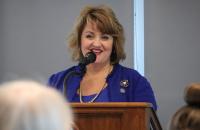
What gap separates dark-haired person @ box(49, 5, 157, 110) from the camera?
8.81 ft

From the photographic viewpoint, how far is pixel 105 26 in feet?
9.26

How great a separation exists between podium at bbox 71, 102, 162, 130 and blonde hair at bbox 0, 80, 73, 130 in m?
1.01

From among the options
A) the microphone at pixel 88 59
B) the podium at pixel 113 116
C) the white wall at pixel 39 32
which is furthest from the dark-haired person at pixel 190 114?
the white wall at pixel 39 32

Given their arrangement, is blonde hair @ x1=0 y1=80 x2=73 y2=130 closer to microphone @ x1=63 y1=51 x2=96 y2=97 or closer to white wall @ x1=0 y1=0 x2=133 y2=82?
microphone @ x1=63 y1=51 x2=96 y2=97

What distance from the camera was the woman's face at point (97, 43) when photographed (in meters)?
2.80

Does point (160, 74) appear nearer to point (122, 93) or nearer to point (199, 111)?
point (122, 93)

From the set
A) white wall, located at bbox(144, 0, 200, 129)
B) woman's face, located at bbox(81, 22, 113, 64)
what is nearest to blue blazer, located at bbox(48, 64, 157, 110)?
woman's face, located at bbox(81, 22, 113, 64)

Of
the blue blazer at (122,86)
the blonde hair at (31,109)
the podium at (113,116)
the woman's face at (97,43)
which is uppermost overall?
the woman's face at (97,43)

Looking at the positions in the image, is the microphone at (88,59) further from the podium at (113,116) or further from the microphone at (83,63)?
the podium at (113,116)

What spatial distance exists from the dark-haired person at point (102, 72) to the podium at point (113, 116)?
0.50m

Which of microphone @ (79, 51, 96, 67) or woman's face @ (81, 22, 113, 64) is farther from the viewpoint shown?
woman's face @ (81, 22, 113, 64)

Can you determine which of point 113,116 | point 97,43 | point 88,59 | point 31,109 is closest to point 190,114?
point 31,109

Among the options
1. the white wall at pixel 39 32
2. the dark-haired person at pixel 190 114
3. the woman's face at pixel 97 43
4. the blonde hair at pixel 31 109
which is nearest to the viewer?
the blonde hair at pixel 31 109

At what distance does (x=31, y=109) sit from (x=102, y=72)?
1834mm
